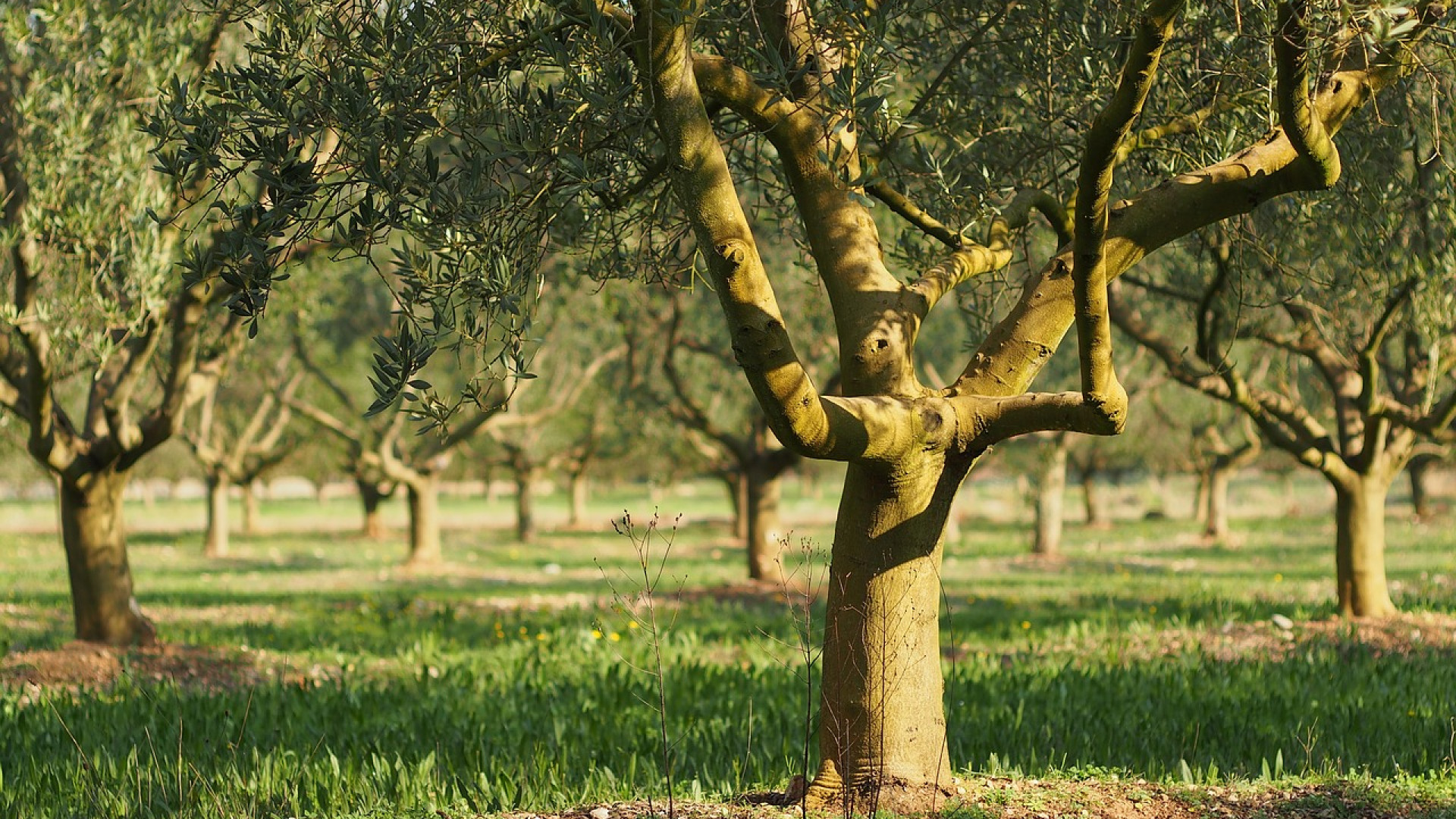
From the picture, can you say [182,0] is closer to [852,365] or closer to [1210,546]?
[852,365]

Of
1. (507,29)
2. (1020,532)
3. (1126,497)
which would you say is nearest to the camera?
(507,29)

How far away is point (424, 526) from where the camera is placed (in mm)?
28062

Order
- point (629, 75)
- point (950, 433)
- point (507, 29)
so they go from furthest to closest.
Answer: point (507, 29) → point (629, 75) → point (950, 433)

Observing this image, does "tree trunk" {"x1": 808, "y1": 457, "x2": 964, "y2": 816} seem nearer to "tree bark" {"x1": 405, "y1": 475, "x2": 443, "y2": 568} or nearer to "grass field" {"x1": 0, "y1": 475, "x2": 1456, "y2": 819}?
"grass field" {"x1": 0, "y1": 475, "x2": 1456, "y2": 819}

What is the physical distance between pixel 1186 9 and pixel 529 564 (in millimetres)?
26459

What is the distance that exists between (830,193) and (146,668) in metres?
8.43

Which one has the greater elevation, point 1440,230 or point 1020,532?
point 1440,230

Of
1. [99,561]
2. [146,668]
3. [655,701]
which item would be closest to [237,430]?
[99,561]

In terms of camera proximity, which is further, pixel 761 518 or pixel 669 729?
pixel 761 518

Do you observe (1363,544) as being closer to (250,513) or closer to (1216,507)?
(1216,507)

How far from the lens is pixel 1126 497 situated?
79.2m

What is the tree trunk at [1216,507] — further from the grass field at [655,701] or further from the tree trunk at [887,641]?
the tree trunk at [887,641]

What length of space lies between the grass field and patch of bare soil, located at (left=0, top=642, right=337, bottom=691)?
53 mm

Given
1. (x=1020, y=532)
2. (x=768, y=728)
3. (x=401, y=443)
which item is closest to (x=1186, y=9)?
(x=768, y=728)
